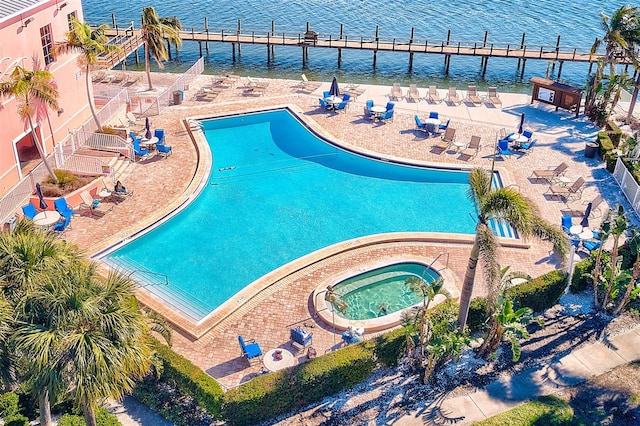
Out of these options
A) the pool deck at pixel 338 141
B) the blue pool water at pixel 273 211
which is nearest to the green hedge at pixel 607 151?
the pool deck at pixel 338 141

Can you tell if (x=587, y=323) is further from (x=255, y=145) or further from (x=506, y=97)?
(x=506, y=97)

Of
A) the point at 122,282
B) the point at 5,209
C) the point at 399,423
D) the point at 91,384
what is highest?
the point at 122,282

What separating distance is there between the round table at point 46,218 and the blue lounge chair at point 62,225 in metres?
0.38

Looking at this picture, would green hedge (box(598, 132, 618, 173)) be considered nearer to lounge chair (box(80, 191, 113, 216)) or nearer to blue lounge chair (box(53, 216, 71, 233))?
lounge chair (box(80, 191, 113, 216))

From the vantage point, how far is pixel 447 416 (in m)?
16.9

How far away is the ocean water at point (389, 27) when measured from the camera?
47.8 m

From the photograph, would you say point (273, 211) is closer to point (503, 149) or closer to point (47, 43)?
point (503, 149)

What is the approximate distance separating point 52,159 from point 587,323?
2302cm

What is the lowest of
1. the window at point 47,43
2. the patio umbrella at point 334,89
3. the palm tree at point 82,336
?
the patio umbrella at point 334,89

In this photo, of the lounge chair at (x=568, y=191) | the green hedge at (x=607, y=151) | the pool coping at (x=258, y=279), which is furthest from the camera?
the green hedge at (x=607, y=151)

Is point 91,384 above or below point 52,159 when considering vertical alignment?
above

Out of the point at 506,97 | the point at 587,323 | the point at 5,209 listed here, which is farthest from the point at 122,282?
the point at 506,97

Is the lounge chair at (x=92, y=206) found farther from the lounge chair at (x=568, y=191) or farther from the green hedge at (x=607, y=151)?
the green hedge at (x=607, y=151)

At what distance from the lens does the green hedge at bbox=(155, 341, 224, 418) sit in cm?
1587
